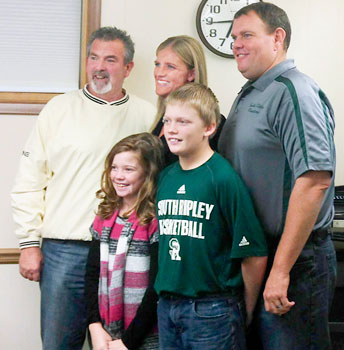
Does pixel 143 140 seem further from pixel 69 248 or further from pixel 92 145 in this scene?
pixel 69 248

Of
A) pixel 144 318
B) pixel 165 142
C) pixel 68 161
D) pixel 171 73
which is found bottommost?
pixel 144 318

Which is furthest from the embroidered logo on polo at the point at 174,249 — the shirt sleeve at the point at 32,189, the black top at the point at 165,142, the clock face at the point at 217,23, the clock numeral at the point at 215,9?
the clock numeral at the point at 215,9

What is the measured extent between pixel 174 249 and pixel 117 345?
17.2 inches

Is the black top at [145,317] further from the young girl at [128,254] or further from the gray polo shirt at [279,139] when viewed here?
the gray polo shirt at [279,139]

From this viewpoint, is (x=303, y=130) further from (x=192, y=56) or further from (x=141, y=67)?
(x=141, y=67)

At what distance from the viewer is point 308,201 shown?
1.65m

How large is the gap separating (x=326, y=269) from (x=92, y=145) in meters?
1.04

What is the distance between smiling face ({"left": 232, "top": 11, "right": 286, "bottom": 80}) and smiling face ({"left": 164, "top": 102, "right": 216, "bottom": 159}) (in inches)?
10.3

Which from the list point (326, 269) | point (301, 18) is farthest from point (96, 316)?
→ point (301, 18)

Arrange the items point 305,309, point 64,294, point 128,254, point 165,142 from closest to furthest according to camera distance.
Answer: point 305,309
point 128,254
point 165,142
point 64,294

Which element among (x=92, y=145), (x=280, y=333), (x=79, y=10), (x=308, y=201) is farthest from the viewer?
(x=79, y=10)

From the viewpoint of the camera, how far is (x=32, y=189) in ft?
7.84

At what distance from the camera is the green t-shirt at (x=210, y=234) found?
5.66 ft

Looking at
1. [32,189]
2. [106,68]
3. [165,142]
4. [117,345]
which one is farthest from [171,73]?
[117,345]
